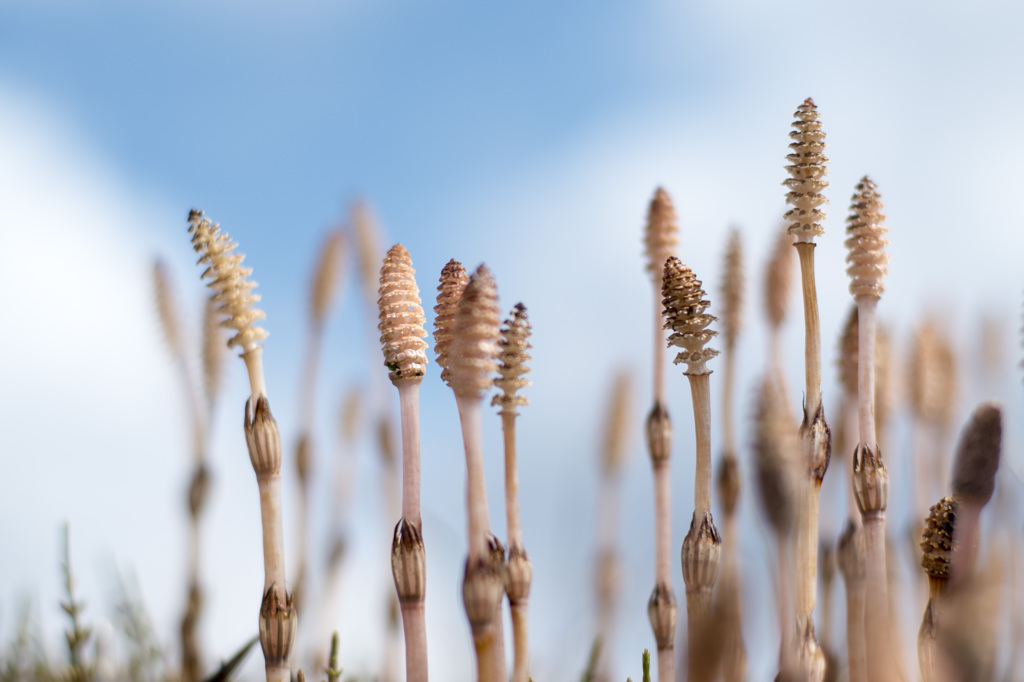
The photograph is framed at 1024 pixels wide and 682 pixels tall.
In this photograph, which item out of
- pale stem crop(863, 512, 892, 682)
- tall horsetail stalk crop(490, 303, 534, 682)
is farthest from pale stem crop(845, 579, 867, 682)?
tall horsetail stalk crop(490, 303, 534, 682)

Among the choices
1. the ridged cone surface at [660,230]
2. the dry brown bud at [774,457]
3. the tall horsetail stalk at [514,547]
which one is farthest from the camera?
the ridged cone surface at [660,230]

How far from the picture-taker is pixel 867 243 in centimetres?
145

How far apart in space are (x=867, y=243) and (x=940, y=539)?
447 mm

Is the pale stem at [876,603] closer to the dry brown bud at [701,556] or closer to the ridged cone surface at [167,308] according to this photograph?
the dry brown bud at [701,556]

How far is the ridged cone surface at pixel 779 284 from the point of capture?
2.31 m

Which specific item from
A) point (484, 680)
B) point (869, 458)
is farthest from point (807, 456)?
point (484, 680)

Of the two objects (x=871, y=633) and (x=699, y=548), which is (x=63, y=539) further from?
(x=871, y=633)

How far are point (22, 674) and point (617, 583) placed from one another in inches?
58.1

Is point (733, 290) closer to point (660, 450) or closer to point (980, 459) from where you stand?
point (660, 450)

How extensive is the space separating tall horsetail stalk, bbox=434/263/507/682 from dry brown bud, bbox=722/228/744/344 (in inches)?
45.8

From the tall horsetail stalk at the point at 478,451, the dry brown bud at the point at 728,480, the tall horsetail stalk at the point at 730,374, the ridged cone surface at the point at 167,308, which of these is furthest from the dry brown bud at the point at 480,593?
the ridged cone surface at the point at 167,308

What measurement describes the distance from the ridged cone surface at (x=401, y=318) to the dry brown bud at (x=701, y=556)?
45 centimetres

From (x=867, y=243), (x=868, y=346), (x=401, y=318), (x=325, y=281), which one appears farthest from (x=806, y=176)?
(x=325, y=281)

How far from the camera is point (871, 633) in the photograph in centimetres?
111
